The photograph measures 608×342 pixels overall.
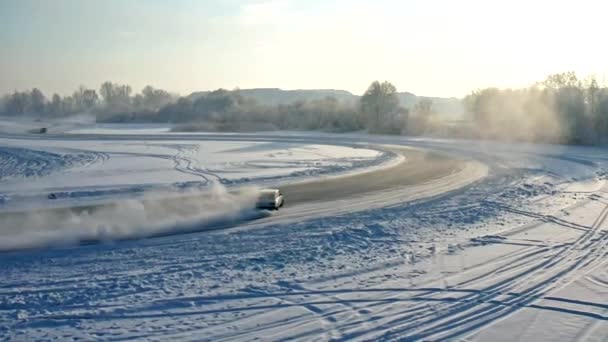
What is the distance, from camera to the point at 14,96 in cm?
18050

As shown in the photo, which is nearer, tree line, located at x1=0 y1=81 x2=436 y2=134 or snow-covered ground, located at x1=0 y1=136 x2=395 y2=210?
snow-covered ground, located at x1=0 y1=136 x2=395 y2=210

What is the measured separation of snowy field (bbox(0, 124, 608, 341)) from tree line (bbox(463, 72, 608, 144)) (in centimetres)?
3241

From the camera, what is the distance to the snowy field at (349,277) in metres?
8.30

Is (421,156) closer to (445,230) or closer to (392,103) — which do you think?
(445,230)

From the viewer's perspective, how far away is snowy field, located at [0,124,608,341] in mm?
8297

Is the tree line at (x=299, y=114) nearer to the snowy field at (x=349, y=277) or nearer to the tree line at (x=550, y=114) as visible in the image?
the tree line at (x=550, y=114)

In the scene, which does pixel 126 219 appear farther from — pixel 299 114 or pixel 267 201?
pixel 299 114

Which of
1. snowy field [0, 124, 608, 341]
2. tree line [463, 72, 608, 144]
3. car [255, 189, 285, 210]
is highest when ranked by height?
tree line [463, 72, 608, 144]

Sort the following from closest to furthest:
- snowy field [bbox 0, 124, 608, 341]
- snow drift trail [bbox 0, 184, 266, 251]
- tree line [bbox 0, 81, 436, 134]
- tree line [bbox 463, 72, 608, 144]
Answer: snowy field [bbox 0, 124, 608, 341]
snow drift trail [bbox 0, 184, 266, 251]
tree line [bbox 463, 72, 608, 144]
tree line [bbox 0, 81, 436, 134]

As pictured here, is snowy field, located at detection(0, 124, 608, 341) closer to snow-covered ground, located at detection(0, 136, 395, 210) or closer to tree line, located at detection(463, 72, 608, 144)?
snow-covered ground, located at detection(0, 136, 395, 210)

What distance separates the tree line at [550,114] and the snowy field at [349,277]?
32406 mm

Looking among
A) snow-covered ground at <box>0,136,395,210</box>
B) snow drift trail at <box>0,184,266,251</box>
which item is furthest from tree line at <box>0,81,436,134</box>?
snow drift trail at <box>0,184,266,251</box>

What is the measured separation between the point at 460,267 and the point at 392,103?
6935cm

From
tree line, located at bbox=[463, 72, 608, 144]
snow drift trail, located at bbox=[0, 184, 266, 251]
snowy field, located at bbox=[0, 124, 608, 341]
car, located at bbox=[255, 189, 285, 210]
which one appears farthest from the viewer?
tree line, located at bbox=[463, 72, 608, 144]
